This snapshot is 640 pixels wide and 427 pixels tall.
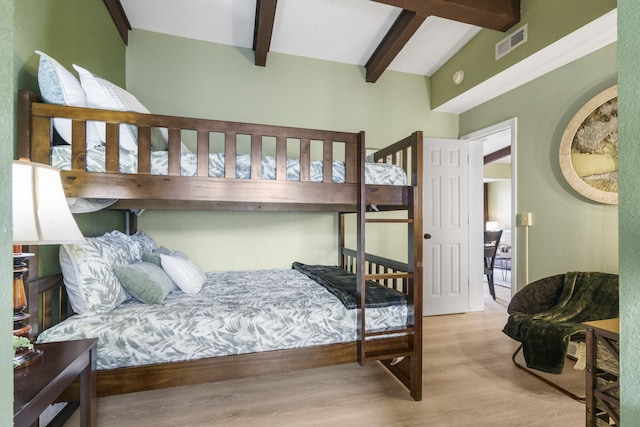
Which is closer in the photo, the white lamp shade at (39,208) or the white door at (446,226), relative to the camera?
the white lamp shade at (39,208)

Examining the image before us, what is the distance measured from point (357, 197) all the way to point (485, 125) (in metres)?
2.39

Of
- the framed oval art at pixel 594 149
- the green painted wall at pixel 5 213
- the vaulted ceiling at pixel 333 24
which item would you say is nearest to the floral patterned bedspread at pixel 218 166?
the green painted wall at pixel 5 213

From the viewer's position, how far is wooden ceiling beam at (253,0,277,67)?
2.44 m

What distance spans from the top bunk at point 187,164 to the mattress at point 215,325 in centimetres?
62

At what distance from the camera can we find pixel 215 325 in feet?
5.20

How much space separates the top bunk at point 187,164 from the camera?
4.86 feet

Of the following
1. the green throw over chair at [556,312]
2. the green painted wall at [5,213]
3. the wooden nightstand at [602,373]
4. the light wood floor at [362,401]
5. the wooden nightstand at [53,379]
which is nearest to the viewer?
the green painted wall at [5,213]

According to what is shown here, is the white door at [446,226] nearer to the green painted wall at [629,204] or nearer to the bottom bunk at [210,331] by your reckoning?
the bottom bunk at [210,331]

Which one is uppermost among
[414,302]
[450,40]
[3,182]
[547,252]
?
[450,40]

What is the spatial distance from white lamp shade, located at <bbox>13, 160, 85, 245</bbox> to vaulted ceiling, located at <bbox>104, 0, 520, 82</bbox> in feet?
7.13

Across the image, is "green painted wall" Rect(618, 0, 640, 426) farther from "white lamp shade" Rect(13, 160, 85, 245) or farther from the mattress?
"white lamp shade" Rect(13, 160, 85, 245)

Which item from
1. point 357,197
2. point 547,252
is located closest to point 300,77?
point 357,197

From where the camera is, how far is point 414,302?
1.82m

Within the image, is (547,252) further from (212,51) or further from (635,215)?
(212,51)
